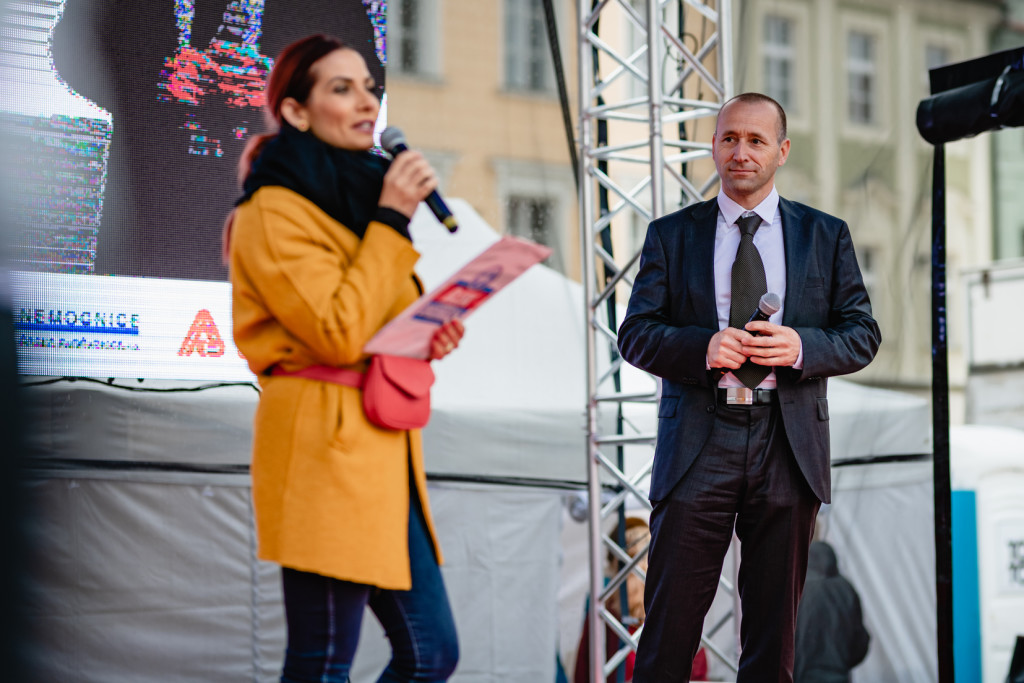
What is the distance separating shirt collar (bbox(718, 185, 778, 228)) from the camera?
245cm

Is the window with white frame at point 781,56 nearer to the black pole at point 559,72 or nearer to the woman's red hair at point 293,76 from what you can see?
the black pole at point 559,72

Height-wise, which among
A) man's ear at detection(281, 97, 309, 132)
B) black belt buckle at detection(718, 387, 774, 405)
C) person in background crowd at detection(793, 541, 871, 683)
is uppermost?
man's ear at detection(281, 97, 309, 132)

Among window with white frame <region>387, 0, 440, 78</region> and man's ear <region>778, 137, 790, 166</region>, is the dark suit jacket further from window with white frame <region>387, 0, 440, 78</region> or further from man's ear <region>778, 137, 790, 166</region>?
window with white frame <region>387, 0, 440, 78</region>

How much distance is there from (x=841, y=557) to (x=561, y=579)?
142 centimetres

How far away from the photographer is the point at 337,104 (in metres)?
2.00

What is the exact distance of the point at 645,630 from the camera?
243 centimetres

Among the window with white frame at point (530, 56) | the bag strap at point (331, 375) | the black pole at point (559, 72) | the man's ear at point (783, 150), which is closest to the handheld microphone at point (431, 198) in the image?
the bag strap at point (331, 375)

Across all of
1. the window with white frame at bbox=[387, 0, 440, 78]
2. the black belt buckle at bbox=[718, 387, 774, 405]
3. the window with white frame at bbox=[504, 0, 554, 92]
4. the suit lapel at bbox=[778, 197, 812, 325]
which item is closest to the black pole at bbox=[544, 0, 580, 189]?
the window with white frame at bbox=[504, 0, 554, 92]

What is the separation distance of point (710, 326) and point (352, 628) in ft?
3.28

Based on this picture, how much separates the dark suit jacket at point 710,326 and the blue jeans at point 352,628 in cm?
67

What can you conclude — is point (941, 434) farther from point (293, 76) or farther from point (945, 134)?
point (293, 76)

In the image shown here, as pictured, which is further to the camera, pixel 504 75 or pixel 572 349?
pixel 504 75

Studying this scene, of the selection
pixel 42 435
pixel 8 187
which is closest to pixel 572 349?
pixel 42 435

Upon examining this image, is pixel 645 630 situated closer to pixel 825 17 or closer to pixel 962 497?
pixel 962 497
